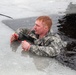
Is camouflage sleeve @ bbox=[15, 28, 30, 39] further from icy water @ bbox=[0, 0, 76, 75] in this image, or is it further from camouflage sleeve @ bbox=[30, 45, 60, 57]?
camouflage sleeve @ bbox=[30, 45, 60, 57]

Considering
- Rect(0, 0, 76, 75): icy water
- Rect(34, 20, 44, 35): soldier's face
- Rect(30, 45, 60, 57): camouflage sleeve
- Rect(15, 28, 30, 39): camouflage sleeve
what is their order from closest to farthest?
Rect(0, 0, 76, 75): icy water → Rect(30, 45, 60, 57): camouflage sleeve → Rect(34, 20, 44, 35): soldier's face → Rect(15, 28, 30, 39): camouflage sleeve

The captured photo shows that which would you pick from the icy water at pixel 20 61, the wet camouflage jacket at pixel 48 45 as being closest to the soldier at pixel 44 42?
the wet camouflage jacket at pixel 48 45

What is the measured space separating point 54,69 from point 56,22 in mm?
2597

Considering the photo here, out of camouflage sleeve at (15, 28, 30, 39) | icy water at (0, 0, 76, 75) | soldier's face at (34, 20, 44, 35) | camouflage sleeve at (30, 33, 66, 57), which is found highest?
soldier's face at (34, 20, 44, 35)

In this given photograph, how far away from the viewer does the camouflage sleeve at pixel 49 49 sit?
4609 mm

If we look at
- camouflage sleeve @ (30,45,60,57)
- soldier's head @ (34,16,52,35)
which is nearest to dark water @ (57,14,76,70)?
camouflage sleeve @ (30,45,60,57)

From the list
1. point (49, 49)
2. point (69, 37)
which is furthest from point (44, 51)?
point (69, 37)

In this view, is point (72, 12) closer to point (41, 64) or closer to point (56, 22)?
point (56, 22)

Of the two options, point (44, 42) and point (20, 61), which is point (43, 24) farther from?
point (20, 61)

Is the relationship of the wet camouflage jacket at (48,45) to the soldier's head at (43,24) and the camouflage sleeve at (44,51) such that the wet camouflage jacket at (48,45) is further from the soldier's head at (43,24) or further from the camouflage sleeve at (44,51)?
the soldier's head at (43,24)

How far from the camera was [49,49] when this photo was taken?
459cm

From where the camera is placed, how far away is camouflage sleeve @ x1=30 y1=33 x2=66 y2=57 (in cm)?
461

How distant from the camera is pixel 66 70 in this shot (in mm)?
4309

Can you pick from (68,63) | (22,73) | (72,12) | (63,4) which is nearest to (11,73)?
(22,73)
